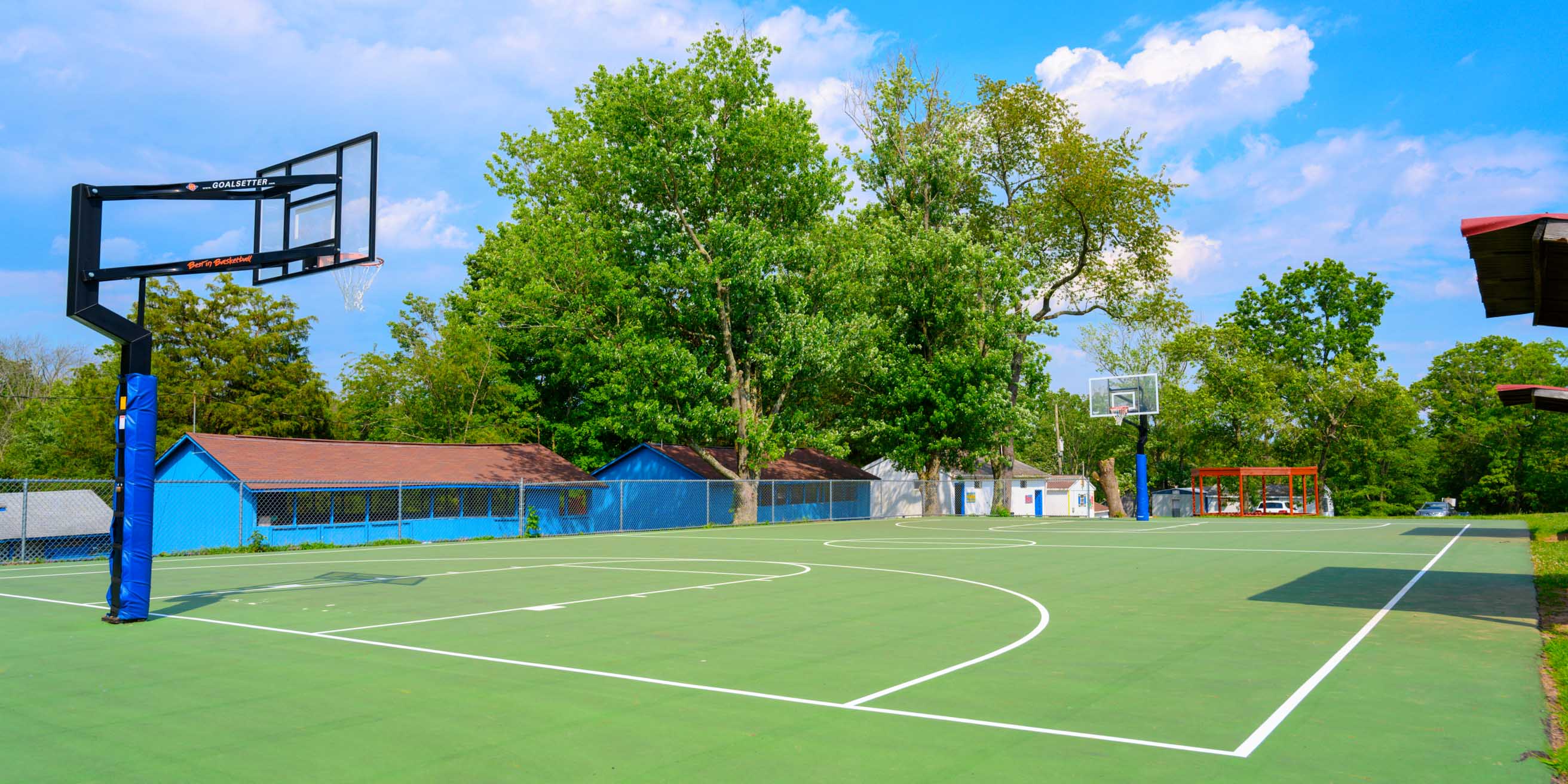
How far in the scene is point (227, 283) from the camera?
48.0 m

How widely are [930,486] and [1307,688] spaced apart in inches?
1536

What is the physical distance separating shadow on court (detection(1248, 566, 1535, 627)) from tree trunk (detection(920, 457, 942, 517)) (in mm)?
29094

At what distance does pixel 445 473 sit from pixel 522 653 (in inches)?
1197

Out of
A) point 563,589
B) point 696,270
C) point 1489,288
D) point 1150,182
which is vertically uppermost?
point 1150,182

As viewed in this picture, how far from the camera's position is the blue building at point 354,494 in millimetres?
29781

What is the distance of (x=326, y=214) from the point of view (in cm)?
1302

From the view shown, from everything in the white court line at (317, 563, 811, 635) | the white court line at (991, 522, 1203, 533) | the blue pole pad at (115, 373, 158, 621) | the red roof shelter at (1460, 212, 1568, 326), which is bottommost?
the white court line at (991, 522, 1203, 533)

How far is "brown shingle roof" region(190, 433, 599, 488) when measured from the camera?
31.0 meters

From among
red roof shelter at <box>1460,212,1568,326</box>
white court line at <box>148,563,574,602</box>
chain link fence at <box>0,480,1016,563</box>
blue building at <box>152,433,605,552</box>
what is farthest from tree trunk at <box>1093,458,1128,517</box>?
red roof shelter at <box>1460,212,1568,326</box>

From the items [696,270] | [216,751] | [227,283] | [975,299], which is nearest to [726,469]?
[696,270]

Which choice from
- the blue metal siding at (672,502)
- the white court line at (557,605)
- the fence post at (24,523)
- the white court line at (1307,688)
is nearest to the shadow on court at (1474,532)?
the white court line at (1307,688)

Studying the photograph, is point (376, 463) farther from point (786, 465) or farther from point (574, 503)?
point (786, 465)

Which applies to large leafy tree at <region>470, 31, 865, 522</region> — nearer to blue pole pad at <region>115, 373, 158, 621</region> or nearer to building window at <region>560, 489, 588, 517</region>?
building window at <region>560, 489, 588, 517</region>

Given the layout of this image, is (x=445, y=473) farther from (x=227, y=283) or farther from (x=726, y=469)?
(x=227, y=283)
